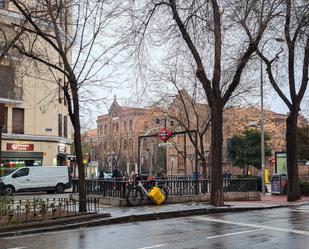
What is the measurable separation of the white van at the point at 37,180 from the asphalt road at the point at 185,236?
65.2ft

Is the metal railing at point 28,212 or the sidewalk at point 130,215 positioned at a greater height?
the metal railing at point 28,212

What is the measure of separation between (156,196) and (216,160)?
2900mm

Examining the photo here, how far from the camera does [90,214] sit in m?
15.4

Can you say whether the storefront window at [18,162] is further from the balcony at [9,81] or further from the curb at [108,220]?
the curb at [108,220]

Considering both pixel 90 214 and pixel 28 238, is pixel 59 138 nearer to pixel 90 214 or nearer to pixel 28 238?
pixel 90 214

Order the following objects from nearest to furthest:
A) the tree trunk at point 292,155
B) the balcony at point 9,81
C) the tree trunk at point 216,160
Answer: the tree trunk at point 216,160
the balcony at point 9,81
the tree trunk at point 292,155

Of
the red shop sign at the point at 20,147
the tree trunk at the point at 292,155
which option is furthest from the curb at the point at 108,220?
the red shop sign at the point at 20,147

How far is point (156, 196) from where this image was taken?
19766 mm

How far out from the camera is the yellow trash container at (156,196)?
64.7 ft

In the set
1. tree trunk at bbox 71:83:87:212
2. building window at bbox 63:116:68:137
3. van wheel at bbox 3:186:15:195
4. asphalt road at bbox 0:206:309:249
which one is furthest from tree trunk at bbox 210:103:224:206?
building window at bbox 63:116:68:137

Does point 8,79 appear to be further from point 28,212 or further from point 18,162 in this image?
point 18,162

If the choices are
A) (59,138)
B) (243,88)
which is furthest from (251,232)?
(59,138)

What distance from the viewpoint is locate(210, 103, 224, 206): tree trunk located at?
1939 centimetres

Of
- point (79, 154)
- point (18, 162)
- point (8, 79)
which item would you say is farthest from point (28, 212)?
point (18, 162)
